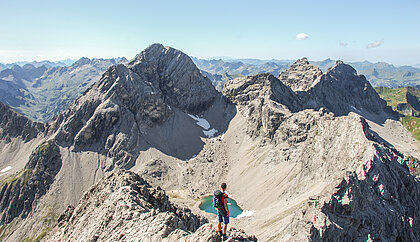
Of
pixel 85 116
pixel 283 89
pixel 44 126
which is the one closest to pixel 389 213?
pixel 283 89

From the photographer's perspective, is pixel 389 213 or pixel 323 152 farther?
pixel 323 152

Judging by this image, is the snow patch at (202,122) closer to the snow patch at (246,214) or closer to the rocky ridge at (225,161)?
the rocky ridge at (225,161)

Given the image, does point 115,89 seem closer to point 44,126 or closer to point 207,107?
point 44,126

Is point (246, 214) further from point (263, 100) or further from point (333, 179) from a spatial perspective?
point (263, 100)

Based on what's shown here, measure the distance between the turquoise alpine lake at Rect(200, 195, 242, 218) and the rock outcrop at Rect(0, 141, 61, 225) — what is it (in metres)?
64.2

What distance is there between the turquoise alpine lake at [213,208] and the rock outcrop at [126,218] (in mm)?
37412

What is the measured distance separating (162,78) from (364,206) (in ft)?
453

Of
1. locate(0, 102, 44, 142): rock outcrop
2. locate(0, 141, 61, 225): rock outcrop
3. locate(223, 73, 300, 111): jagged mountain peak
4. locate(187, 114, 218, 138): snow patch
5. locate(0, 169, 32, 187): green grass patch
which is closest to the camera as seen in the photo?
locate(0, 141, 61, 225): rock outcrop

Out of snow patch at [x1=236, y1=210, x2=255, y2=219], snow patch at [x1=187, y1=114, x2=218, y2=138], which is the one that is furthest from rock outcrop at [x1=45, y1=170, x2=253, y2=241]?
snow patch at [x1=187, y1=114, x2=218, y2=138]

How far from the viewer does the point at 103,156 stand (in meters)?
124

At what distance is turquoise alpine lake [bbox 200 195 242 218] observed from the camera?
88.0 meters

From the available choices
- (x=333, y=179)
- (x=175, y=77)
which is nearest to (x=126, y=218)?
(x=333, y=179)

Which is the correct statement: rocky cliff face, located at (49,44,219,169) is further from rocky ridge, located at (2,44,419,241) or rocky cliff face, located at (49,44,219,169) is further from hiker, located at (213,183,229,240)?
hiker, located at (213,183,229,240)

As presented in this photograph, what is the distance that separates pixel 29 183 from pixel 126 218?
3879 inches
